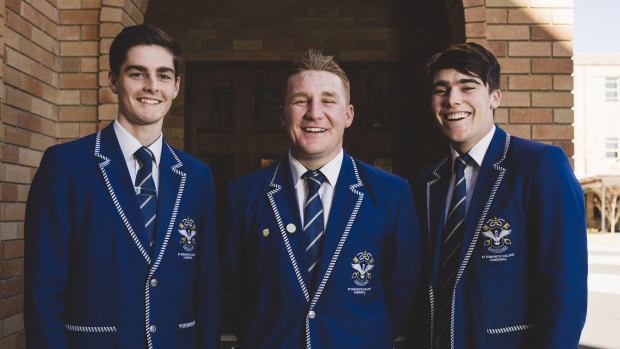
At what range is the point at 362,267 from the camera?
1.95 m

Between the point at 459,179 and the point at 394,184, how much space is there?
0.92 feet

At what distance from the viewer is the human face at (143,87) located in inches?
78.4

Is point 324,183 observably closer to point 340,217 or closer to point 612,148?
point 340,217

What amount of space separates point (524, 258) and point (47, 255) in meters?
1.79

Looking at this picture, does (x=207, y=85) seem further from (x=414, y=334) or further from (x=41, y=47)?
(x=414, y=334)

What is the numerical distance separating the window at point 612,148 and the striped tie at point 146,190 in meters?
34.2

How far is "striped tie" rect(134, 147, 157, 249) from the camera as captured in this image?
193 cm

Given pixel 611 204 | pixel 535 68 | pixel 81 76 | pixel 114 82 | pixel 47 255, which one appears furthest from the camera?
pixel 611 204

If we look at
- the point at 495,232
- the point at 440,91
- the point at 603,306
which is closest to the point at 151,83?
the point at 440,91

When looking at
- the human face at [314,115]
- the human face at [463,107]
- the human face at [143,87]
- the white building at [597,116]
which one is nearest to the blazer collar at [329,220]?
the human face at [314,115]

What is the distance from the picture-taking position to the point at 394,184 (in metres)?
2.14

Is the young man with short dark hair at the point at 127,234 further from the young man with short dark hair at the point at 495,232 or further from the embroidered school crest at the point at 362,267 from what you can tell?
the young man with short dark hair at the point at 495,232

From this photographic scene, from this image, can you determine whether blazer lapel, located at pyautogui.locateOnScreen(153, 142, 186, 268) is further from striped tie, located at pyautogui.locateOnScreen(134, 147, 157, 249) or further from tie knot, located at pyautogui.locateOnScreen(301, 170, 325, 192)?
tie knot, located at pyautogui.locateOnScreen(301, 170, 325, 192)

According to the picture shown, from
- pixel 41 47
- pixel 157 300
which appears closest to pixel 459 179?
pixel 157 300
